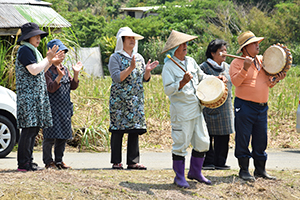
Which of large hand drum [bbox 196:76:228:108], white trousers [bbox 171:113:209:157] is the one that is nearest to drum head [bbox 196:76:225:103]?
large hand drum [bbox 196:76:228:108]

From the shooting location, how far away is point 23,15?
9219 millimetres

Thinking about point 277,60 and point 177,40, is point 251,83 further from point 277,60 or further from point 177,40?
point 177,40

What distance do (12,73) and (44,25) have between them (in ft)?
4.35

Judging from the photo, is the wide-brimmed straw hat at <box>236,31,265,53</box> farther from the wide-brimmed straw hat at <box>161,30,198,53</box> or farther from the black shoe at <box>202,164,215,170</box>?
the black shoe at <box>202,164,215,170</box>

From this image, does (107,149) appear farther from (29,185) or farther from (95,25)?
(95,25)

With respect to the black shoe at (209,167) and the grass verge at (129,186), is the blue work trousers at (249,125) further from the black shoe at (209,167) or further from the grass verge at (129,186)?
the black shoe at (209,167)

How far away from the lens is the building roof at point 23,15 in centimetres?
879

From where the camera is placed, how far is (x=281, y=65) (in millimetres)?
5023

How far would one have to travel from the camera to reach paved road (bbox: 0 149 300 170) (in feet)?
Result: 21.1

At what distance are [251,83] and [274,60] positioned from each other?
40cm

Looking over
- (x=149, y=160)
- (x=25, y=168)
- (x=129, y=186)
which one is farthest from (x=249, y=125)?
(x=25, y=168)

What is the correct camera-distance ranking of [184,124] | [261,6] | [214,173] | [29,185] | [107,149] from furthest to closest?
[261,6] → [107,149] → [214,173] → [184,124] → [29,185]

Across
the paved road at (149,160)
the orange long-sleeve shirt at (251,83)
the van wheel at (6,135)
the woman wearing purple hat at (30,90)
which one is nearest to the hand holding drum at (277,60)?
the orange long-sleeve shirt at (251,83)

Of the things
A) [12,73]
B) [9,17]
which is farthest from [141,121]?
[9,17]
